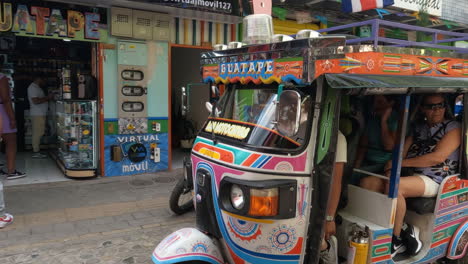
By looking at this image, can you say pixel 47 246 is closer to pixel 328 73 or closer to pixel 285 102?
pixel 285 102

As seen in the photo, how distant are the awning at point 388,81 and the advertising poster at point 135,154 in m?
5.71

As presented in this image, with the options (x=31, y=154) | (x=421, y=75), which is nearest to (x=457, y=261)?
(x=421, y=75)

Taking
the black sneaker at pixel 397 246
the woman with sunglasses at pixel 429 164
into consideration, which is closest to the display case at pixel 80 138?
the woman with sunglasses at pixel 429 164

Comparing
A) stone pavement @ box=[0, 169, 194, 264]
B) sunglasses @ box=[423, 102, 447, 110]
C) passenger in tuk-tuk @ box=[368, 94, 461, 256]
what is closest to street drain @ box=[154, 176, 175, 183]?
stone pavement @ box=[0, 169, 194, 264]

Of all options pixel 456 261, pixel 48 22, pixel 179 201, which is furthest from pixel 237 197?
pixel 48 22

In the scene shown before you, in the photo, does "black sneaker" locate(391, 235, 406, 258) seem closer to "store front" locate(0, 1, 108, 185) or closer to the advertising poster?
the advertising poster

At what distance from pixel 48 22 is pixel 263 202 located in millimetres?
5853

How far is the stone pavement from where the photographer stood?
13.9ft

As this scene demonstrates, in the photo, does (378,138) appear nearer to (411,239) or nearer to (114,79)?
(411,239)

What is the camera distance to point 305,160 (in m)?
2.75

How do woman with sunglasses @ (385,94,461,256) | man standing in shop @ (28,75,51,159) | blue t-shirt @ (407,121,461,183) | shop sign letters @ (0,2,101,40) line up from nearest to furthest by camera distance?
1. woman with sunglasses @ (385,94,461,256)
2. blue t-shirt @ (407,121,461,183)
3. shop sign letters @ (0,2,101,40)
4. man standing in shop @ (28,75,51,159)

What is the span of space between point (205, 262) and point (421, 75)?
2388 mm

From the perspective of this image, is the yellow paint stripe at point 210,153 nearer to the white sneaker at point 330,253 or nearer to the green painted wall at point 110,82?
the white sneaker at point 330,253

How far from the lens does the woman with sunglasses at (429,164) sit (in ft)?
11.5
